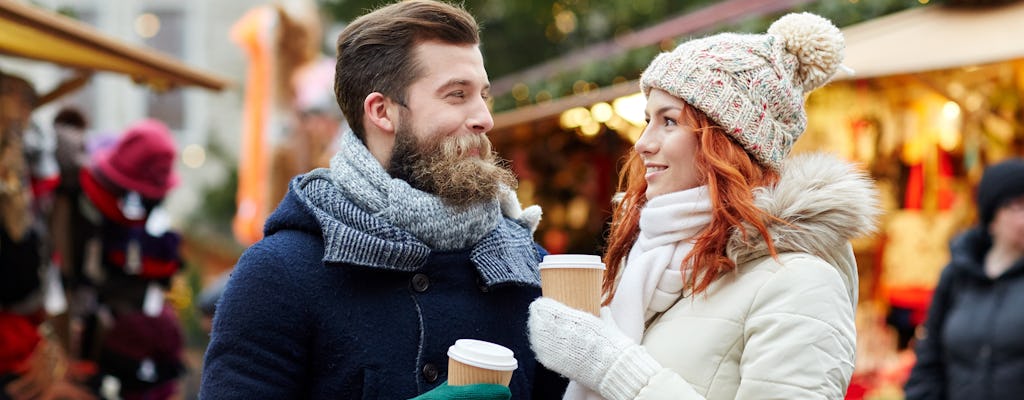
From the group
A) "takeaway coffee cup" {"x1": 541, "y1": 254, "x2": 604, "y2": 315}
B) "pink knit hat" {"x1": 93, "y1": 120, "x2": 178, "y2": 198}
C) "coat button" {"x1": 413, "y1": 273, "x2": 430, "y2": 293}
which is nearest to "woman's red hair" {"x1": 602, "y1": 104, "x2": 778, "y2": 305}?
"takeaway coffee cup" {"x1": 541, "y1": 254, "x2": 604, "y2": 315}

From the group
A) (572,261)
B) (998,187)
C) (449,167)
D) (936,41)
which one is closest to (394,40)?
(449,167)

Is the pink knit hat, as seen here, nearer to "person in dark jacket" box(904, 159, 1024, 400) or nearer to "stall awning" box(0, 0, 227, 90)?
"stall awning" box(0, 0, 227, 90)

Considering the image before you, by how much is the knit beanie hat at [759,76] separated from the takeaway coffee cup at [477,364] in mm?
845

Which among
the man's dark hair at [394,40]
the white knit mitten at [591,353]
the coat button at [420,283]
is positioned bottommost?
the white knit mitten at [591,353]

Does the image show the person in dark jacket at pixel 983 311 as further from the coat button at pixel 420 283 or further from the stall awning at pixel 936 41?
the coat button at pixel 420 283

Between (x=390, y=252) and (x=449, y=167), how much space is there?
0.86ft

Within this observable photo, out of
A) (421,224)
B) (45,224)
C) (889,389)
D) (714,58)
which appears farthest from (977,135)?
(45,224)

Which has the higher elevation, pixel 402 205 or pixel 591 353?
pixel 402 205

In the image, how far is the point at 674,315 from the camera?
9.39 feet

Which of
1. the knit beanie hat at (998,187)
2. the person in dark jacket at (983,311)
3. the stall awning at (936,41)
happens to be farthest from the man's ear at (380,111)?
the stall awning at (936,41)

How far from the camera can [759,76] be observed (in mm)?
2898

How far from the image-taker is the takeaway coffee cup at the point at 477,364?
8.20 ft

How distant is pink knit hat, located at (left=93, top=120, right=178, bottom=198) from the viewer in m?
7.27

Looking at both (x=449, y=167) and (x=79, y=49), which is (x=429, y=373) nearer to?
(x=449, y=167)
